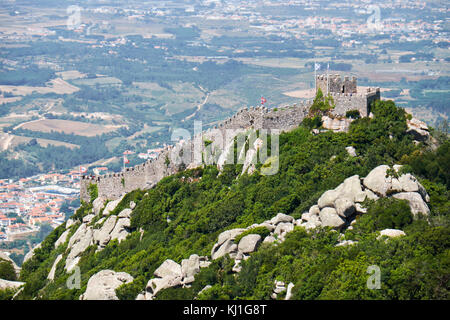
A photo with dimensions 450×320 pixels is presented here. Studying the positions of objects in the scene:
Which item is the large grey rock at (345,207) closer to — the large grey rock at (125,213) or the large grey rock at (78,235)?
the large grey rock at (125,213)

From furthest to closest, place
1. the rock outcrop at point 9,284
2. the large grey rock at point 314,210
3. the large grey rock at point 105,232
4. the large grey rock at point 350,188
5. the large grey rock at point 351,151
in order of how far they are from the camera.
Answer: the large grey rock at point 105,232 → the rock outcrop at point 9,284 → the large grey rock at point 351,151 → the large grey rock at point 314,210 → the large grey rock at point 350,188

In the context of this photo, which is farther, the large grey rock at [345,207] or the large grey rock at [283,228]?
the large grey rock at [283,228]

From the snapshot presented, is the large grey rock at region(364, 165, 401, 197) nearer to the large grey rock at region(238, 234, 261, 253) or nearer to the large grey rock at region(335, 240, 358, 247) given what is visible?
the large grey rock at region(335, 240, 358, 247)

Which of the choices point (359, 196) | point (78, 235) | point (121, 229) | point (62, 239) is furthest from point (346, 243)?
point (62, 239)

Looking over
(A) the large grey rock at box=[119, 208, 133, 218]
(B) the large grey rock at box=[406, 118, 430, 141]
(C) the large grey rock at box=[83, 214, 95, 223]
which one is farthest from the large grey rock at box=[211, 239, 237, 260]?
(C) the large grey rock at box=[83, 214, 95, 223]

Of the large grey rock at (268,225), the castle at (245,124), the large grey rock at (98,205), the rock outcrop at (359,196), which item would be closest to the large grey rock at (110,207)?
the large grey rock at (98,205)
